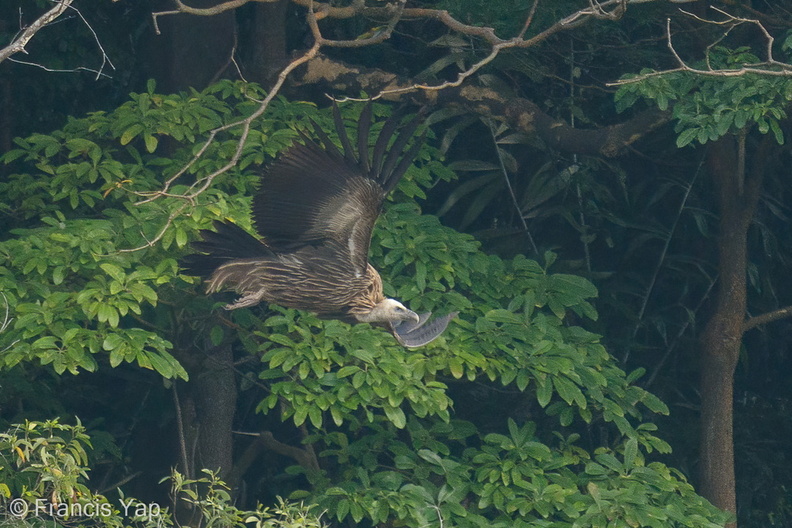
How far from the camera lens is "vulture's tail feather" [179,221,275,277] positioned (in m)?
4.82

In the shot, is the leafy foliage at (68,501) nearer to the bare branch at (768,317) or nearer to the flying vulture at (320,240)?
the flying vulture at (320,240)

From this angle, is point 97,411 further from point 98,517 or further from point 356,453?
point 98,517

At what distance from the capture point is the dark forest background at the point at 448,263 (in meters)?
5.07

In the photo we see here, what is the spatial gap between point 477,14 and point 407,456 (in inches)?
82.7

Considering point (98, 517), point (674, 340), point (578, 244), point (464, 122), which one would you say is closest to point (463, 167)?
point (464, 122)

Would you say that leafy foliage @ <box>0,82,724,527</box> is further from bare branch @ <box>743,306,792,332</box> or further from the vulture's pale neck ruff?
bare branch @ <box>743,306,792,332</box>

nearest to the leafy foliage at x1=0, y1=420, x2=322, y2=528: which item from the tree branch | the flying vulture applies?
the flying vulture

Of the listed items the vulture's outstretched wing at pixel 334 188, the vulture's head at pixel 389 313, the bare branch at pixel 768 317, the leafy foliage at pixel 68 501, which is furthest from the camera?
the bare branch at pixel 768 317

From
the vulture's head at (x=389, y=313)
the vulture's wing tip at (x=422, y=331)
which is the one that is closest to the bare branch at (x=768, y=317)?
the vulture's wing tip at (x=422, y=331)

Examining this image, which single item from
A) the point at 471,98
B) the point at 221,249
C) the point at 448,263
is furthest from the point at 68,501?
the point at 471,98

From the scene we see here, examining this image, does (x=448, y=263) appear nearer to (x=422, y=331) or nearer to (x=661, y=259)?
(x=422, y=331)

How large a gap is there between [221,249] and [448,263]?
1087 mm

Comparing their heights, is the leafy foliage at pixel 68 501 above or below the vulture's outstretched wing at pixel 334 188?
below

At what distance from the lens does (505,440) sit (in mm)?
5383
